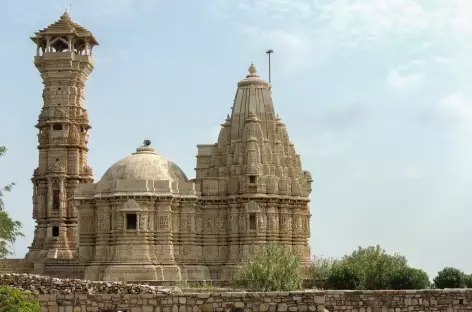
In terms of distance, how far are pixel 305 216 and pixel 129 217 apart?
10802mm

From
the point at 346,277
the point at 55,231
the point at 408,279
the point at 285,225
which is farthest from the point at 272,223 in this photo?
the point at 55,231

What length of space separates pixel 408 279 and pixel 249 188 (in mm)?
10139

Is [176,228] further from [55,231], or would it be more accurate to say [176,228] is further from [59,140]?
[59,140]

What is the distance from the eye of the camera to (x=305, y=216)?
50625 mm

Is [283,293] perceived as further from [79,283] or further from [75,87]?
[75,87]

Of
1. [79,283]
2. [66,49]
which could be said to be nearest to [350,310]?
[79,283]

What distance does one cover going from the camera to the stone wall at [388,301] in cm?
1948

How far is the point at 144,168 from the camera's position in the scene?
4775 cm

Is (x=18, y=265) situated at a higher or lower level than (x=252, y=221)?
lower

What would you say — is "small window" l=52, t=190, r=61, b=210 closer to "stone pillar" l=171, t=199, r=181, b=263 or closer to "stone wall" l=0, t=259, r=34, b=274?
"stone wall" l=0, t=259, r=34, b=274

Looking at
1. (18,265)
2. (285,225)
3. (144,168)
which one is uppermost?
(144,168)

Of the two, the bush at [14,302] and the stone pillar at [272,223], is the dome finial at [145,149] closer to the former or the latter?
the stone pillar at [272,223]

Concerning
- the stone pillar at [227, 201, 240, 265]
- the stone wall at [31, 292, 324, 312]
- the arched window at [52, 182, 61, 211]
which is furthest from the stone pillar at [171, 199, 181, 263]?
the stone wall at [31, 292, 324, 312]

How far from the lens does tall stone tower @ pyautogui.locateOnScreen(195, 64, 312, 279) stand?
1890 inches
